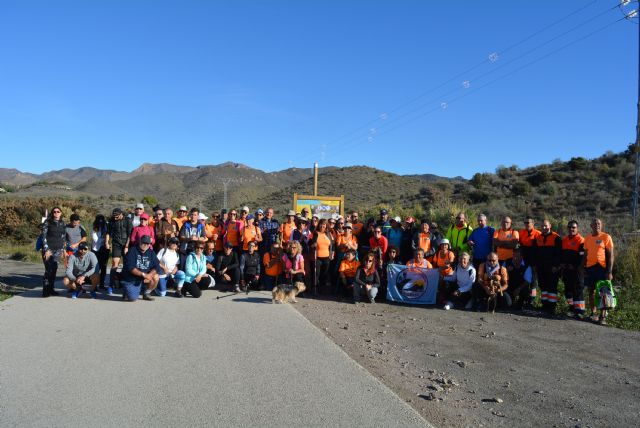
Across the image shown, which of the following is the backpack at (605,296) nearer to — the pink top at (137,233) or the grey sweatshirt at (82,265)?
the pink top at (137,233)

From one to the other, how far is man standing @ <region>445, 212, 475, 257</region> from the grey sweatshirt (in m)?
7.59

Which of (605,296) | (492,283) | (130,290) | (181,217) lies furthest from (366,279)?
(181,217)

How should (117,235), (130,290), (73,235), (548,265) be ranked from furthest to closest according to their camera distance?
(117,235) → (73,235) → (548,265) → (130,290)

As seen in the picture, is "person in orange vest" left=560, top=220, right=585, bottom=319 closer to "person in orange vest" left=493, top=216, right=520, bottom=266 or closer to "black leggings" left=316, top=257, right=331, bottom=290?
"person in orange vest" left=493, top=216, right=520, bottom=266

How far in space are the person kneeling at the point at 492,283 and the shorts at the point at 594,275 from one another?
144cm

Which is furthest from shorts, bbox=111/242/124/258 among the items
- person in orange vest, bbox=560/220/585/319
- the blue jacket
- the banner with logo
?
person in orange vest, bbox=560/220/585/319

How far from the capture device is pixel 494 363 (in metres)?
6.64

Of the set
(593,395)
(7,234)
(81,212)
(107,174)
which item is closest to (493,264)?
(593,395)

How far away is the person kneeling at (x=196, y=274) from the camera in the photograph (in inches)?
414

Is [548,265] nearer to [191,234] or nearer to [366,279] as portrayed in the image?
[366,279]

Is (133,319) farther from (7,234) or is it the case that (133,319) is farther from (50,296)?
(7,234)

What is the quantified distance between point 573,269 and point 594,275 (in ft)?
1.25

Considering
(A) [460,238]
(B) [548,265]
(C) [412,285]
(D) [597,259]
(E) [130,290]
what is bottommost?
(E) [130,290]

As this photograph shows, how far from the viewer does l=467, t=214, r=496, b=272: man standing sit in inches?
430
